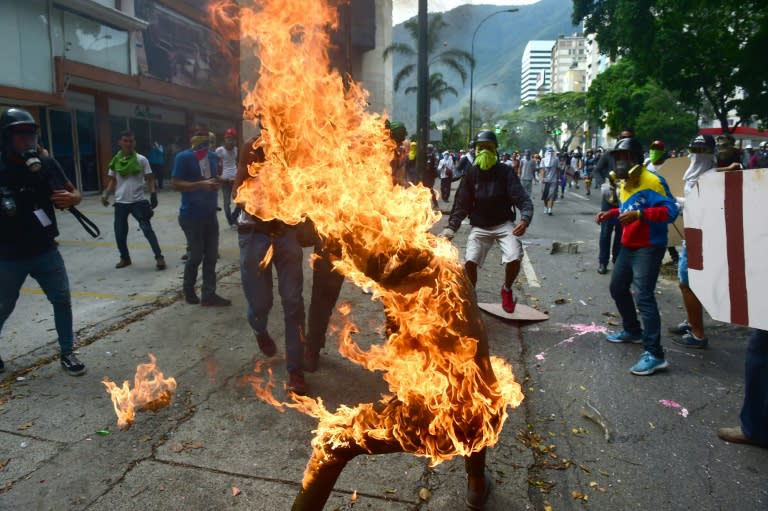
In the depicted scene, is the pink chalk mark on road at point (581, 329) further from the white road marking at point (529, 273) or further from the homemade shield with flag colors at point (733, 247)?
the homemade shield with flag colors at point (733, 247)

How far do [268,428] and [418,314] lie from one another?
1733mm

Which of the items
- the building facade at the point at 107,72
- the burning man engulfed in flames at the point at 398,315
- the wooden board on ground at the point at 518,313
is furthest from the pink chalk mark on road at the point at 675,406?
the building facade at the point at 107,72

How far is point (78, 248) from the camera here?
31.9 ft

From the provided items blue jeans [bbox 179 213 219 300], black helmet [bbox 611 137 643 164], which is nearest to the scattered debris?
black helmet [bbox 611 137 643 164]

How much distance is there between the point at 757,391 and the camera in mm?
3416

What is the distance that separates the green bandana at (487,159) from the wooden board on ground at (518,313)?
5.11ft

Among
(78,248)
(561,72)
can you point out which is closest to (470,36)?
(78,248)

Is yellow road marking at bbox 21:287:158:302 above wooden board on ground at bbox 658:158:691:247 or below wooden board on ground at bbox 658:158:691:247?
below

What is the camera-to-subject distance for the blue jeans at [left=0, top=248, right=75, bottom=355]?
4.29m

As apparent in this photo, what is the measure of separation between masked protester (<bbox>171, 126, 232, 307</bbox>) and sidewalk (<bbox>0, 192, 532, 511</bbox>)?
15.6 inches

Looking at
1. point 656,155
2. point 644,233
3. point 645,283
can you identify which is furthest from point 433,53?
point 645,283

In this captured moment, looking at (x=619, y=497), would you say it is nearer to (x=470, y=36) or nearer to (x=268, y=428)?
(x=268, y=428)

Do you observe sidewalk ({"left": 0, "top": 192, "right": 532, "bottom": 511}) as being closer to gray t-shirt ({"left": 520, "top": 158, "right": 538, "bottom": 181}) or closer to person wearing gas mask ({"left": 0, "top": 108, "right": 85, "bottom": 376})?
person wearing gas mask ({"left": 0, "top": 108, "right": 85, "bottom": 376})

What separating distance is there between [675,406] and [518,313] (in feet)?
7.59
